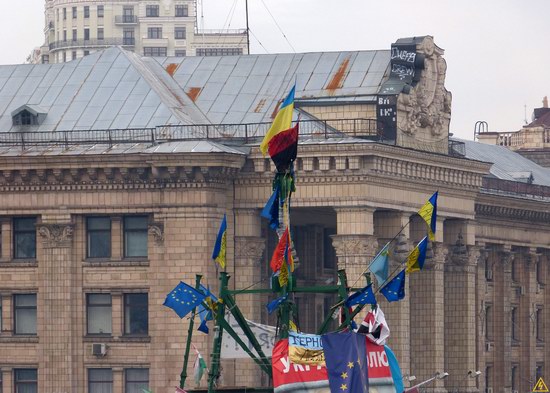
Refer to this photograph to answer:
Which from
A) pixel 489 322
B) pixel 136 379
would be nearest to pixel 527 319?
pixel 489 322

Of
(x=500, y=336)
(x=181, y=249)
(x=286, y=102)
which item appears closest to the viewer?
(x=286, y=102)

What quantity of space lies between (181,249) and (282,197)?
35278 mm

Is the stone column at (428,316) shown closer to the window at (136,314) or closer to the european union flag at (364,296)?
the window at (136,314)

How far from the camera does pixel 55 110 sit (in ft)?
425

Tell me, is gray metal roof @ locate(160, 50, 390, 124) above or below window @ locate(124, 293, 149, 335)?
above

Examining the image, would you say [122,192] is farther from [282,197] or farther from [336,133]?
[282,197]

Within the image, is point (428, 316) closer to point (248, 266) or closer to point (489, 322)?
point (248, 266)

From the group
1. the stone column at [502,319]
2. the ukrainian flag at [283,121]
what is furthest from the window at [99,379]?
the ukrainian flag at [283,121]

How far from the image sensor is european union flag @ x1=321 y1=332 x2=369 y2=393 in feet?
280

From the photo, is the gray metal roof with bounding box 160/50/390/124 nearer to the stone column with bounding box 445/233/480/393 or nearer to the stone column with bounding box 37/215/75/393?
the stone column with bounding box 37/215/75/393

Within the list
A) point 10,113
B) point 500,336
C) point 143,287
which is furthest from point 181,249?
point 500,336

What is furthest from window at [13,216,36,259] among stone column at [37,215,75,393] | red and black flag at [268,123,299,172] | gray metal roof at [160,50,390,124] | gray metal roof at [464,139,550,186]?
red and black flag at [268,123,299,172]

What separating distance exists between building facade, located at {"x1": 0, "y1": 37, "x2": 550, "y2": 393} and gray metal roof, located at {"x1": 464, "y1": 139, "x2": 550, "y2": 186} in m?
25.8

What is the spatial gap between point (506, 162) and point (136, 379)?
47.2 m
